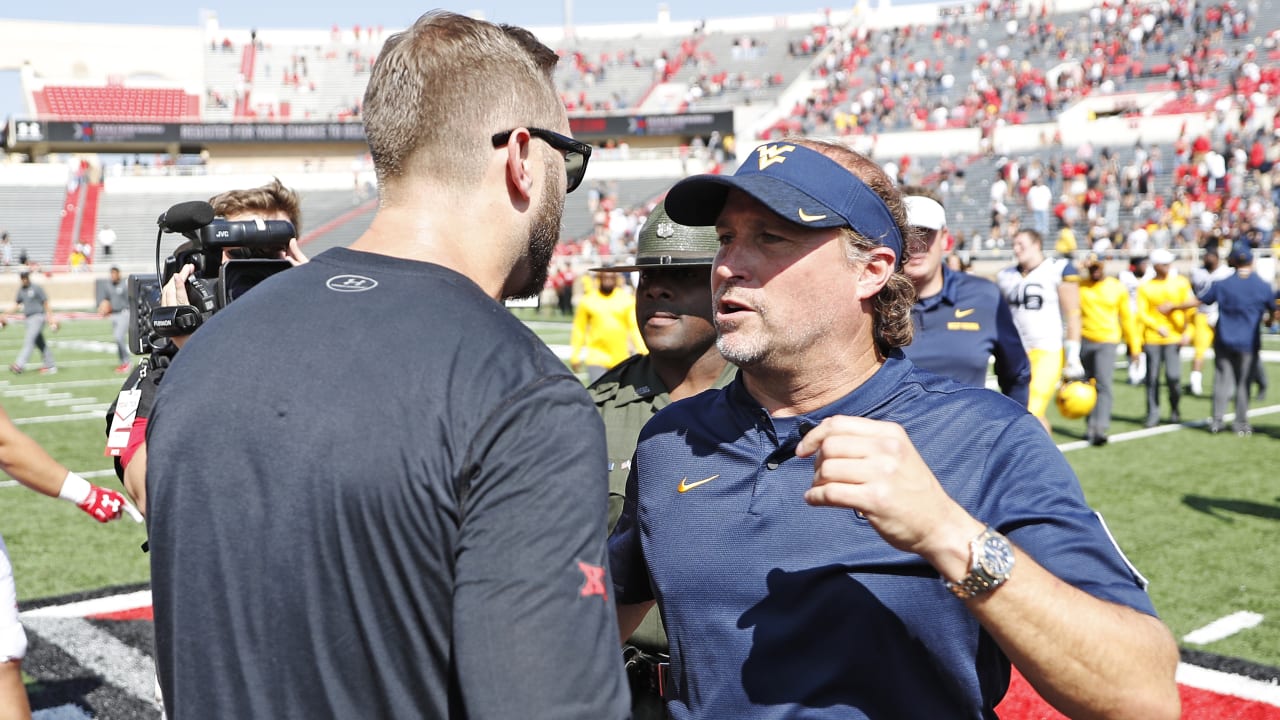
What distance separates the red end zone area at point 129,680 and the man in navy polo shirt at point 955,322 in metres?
1.57

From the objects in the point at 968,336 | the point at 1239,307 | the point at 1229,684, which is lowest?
the point at 1229,684

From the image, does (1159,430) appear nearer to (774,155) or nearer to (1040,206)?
(774,155)

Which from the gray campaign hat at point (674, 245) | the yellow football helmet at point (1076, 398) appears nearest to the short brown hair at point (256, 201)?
the gray campaign hat at point (674, 245)

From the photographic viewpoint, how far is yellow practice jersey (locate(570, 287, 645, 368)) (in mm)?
11273

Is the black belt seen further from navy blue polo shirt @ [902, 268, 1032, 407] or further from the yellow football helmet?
the yellow football helmet

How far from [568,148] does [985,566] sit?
1.00 meters

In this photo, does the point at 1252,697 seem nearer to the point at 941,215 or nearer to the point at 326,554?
the point at 941,215

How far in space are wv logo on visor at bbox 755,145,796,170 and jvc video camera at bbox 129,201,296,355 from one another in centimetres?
140

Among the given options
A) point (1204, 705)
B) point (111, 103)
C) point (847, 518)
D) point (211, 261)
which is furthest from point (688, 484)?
point (111, 103)

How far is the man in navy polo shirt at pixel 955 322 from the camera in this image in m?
5.62

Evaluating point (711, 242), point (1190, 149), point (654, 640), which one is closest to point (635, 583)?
point (654, 640)

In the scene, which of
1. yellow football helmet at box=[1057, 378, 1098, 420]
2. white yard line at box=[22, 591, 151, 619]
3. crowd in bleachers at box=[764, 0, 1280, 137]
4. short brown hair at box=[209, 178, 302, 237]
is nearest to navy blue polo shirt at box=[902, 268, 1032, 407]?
yellow football helmet at box=[1057, 378, 1098, 420]

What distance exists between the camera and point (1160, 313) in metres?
12.7

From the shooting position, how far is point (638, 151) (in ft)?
161
